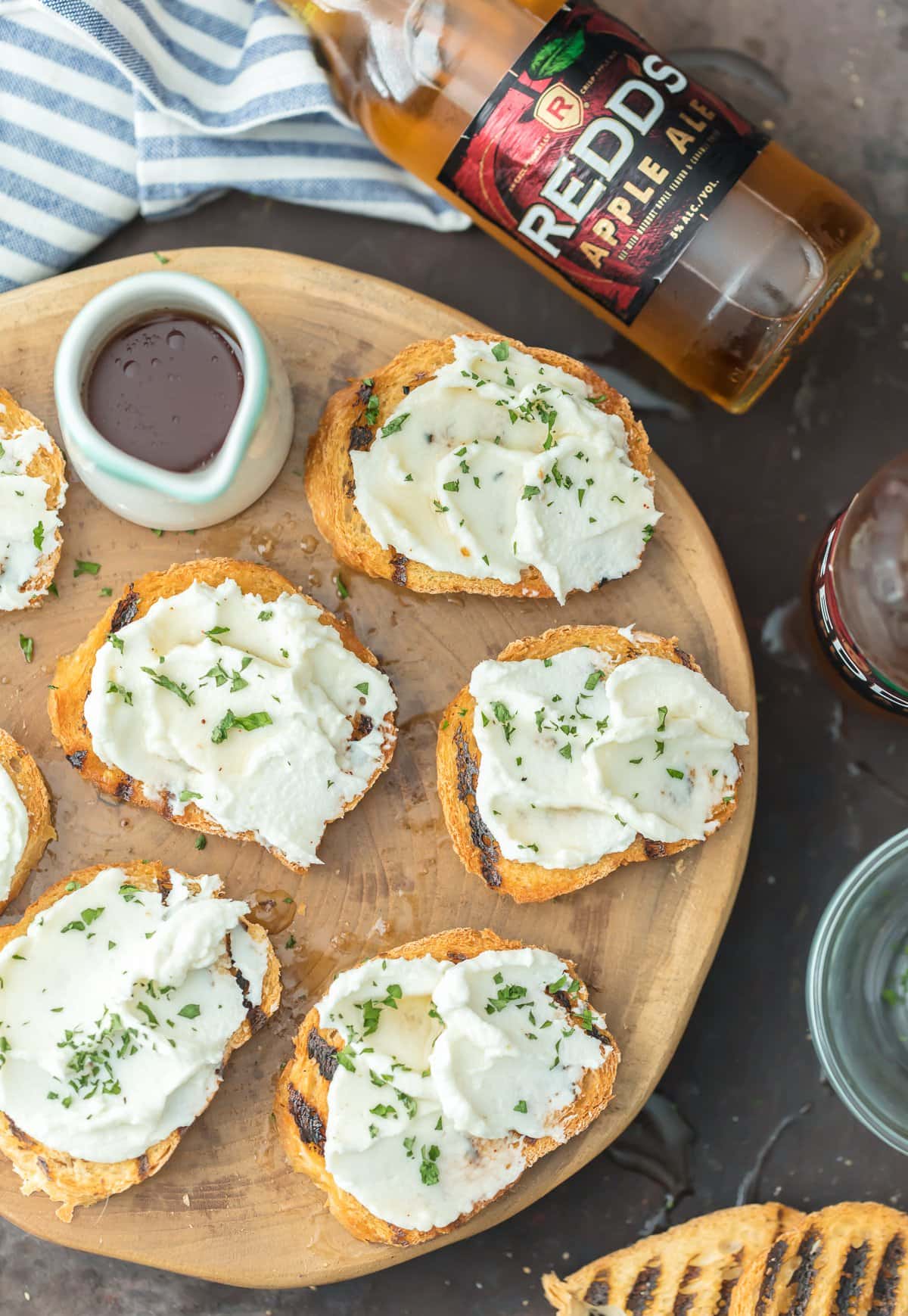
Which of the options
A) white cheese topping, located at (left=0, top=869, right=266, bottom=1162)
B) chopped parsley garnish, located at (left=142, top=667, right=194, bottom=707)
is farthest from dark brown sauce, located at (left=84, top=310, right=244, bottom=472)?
white cheese topping, located at (left=0, top=869, right=266, bottom=1162)

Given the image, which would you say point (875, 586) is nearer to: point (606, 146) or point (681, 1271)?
point (606, 146)

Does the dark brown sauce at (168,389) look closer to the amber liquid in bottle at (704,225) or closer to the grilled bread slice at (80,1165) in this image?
the amber liquid in bottle at (704,225)

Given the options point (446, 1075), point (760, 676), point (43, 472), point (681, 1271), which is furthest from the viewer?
point (760, 676)

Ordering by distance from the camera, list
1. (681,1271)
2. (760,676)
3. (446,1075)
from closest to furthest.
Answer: (446,1075) → (681,1271) → (760,676)

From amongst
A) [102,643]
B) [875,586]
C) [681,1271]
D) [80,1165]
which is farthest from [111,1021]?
[875,586]

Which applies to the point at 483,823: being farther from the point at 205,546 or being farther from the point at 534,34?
the point at 534,34

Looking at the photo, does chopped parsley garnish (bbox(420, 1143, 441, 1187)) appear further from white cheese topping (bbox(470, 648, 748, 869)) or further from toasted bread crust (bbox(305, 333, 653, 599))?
toasted bread crust (bbox(305, 333, 653, 599))
